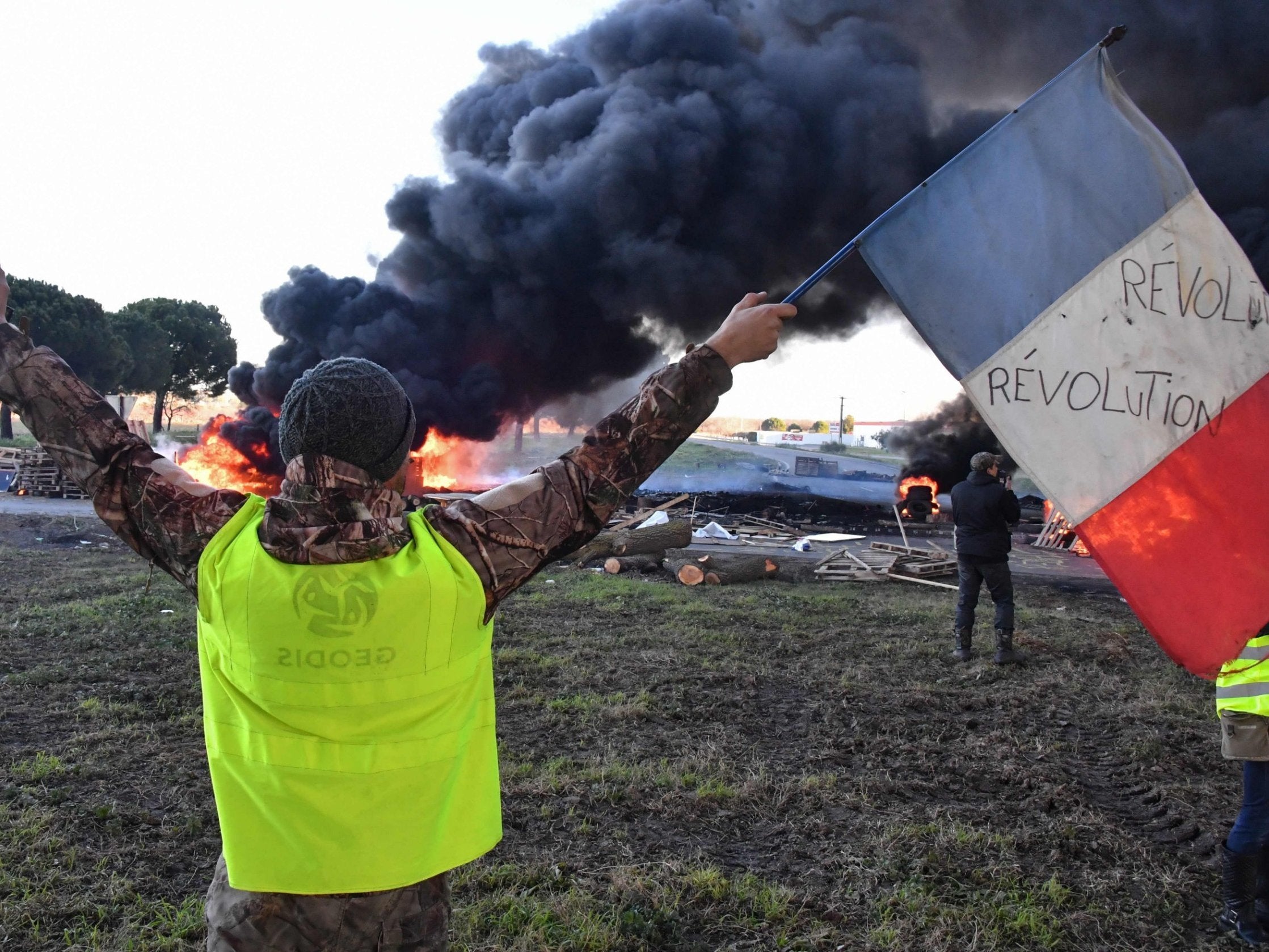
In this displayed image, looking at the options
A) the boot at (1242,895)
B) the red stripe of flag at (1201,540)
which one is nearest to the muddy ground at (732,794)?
the boot at (1242,895)

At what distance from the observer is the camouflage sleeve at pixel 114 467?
1.63 meters

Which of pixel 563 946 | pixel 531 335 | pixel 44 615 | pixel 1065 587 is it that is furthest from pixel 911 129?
pixel 563 946

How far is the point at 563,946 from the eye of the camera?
10.8 ft

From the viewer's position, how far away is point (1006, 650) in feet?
26.1

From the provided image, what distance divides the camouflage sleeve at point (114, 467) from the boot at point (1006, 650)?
25.1ft

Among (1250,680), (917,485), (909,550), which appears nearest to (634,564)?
(909,550)

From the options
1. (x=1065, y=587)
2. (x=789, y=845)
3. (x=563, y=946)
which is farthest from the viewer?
(x=1065, y=587)

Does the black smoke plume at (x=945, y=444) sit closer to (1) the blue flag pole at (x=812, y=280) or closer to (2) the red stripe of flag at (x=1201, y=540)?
(2) the red stripe of flag at (x=1201, y=540)

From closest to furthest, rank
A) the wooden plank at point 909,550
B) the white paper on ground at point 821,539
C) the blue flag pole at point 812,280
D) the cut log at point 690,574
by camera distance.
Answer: the blue flag pole at point 812,280 → the cut log at point 690,574 → the wooden plank at point 909,550 → the white paper on ground at point 821,539

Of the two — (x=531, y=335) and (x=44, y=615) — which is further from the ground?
(x=531, y=335)

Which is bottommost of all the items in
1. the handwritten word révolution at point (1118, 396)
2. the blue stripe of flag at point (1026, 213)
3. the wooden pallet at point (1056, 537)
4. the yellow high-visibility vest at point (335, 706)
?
the wooden pallet at point (1056, 537)

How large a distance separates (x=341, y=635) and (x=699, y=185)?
2382 cm

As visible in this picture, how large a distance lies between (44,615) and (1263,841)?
388 inches

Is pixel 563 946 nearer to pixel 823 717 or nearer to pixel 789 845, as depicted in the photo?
pixel 789 845
